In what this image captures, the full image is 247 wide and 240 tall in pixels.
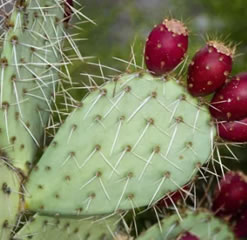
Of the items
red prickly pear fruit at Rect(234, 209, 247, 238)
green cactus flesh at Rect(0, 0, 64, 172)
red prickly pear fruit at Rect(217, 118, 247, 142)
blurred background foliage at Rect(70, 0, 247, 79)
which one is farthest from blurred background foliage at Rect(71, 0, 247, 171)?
red prickly pear fruit at Rect(217, 118, 247, 142)

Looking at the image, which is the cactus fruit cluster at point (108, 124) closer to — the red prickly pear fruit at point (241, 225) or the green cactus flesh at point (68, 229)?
the green cactus flesh at point (68, 229)

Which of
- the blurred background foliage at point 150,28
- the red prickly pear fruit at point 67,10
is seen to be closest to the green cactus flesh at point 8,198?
the red prickly pear fruit at point 67,10

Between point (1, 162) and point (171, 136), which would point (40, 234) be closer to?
point (1, 162)

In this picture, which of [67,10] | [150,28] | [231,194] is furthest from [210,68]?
[150,28]

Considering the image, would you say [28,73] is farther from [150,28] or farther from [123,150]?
[150,28]

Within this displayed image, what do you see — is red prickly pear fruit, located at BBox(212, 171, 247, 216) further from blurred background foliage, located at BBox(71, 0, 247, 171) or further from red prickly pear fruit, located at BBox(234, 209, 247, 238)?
blurred background foliage, located at BBox(71, 0, 247, 171)

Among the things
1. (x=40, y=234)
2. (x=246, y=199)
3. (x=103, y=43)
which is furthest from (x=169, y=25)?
(x=103, y=43)
